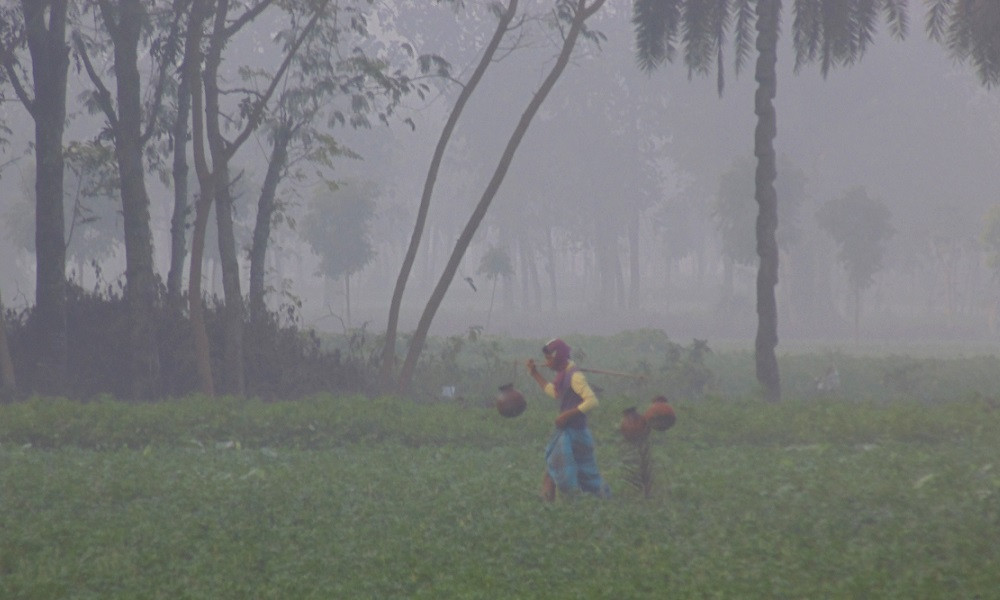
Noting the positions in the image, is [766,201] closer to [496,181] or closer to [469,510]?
[496,181]

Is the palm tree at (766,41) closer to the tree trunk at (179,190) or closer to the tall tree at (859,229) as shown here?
the tree trunk at (179,190)

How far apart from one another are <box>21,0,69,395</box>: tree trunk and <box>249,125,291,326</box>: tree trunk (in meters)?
3.88

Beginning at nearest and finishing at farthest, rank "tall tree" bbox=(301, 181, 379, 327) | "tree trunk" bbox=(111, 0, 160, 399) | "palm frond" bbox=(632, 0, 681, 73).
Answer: "tree trunk" bbox=(111, 0, 160, 399) < "palm frond" bbox=(632, 0, 681, 73) < "tall tree" bbox=(301, 181, 379, 327)

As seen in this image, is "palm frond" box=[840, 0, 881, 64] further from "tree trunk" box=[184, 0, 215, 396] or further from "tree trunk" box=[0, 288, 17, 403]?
"tree trunk" box=[0, 288, 17, 403]

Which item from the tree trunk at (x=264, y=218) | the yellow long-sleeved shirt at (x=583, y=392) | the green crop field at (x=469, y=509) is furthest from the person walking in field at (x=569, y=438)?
the tree trunk at (x=264, y=218)

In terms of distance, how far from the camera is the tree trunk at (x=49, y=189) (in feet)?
61.5

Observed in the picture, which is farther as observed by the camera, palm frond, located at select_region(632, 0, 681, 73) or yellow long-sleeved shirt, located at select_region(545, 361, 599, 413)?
palm frond, located at select_region(632, 0, 681, 73)

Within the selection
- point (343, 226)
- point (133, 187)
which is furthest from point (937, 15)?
point (343, 226)

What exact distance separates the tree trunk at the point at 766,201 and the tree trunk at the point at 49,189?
1239 centimetres

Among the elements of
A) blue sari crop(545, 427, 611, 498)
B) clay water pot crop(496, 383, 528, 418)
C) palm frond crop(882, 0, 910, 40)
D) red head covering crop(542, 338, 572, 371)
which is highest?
palm frond crop(882, 0, 910, 40)

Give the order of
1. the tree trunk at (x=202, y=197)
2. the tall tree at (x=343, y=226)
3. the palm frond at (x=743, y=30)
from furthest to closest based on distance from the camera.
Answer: the tall tree at (x=343, y=226)
the palm frond at (x=743, y=30)
the tree trunk at (x=202, y=197)

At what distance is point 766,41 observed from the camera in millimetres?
20109

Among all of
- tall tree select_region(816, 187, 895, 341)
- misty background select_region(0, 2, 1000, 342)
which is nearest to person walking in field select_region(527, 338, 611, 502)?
tall tree select_region(816, 187, 895, 341)

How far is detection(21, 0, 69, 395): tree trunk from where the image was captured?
1875cm
